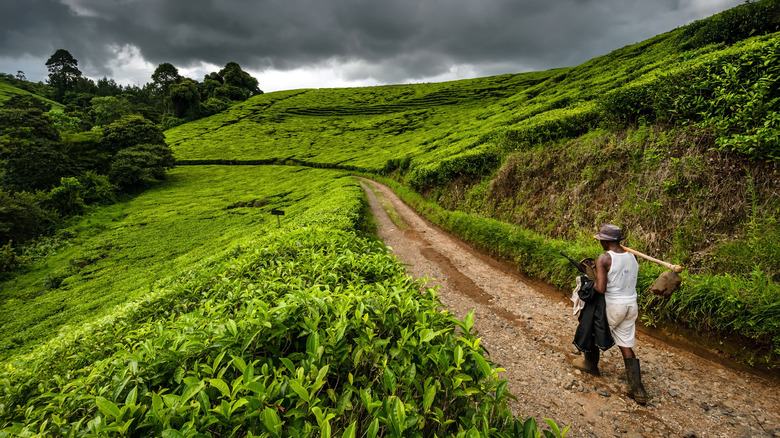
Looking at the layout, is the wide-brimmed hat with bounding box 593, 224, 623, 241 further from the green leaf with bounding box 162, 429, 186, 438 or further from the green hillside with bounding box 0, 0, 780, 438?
the green leaf with bounding box 162, 429, 186, 438

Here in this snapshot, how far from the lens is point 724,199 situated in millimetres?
6980

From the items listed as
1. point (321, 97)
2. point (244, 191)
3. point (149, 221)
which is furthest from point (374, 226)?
point (321, 97)

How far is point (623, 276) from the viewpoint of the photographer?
14.4 feet

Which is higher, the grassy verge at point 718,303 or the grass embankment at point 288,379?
the grass embankment at point 288,379

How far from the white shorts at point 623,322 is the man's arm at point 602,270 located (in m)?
0.32

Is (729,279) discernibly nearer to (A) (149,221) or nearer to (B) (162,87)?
(A) (149,221)

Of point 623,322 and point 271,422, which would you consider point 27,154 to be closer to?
point 271,422

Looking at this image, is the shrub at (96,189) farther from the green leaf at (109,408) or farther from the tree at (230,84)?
the tree at (230,84)

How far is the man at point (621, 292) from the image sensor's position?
4373 millimetres

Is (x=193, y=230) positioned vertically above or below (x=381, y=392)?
below

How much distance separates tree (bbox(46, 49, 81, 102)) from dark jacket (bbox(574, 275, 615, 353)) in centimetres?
15614

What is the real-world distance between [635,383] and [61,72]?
16480 centimetres

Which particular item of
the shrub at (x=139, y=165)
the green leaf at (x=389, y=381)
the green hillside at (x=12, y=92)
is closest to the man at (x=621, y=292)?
the green leaf at (x=389, y=381)

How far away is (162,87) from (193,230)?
101536 millimetres
